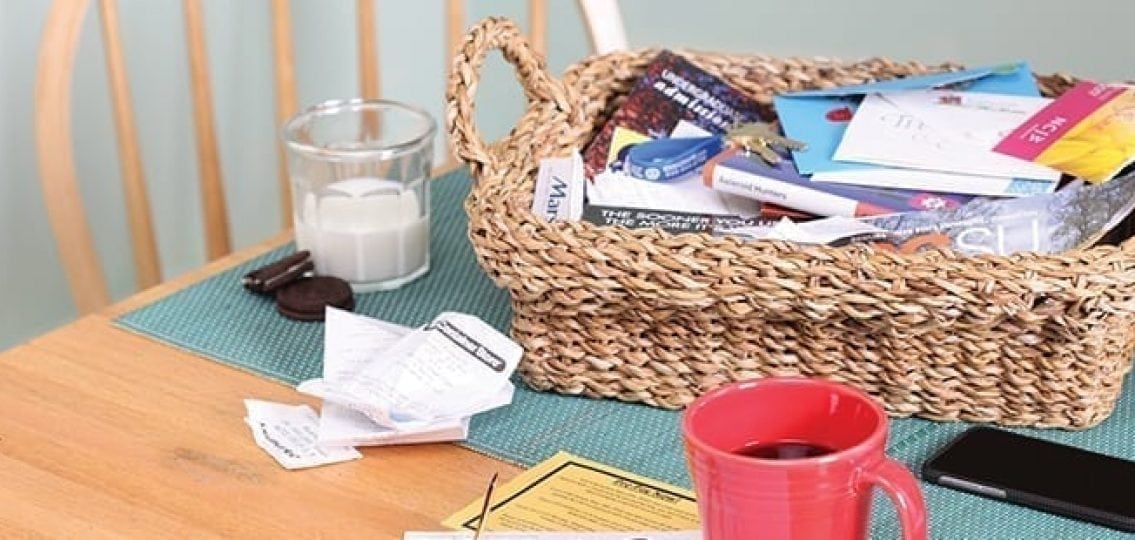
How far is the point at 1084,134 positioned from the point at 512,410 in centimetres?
41

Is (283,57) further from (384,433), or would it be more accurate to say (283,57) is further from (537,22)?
(384,433)

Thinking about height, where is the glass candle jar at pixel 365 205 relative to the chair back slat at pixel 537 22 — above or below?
below

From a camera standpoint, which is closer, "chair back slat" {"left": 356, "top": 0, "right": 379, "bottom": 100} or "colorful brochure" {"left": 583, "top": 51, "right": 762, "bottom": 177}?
"colorful brochure" {"left": 583, "top": 51, "right": 762, "bottom": 177}

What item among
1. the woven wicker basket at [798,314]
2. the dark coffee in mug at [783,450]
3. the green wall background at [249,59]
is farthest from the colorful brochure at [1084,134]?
the green wall background at [249,59]

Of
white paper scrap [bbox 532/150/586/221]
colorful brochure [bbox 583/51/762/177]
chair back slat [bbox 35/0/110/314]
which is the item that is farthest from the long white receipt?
chair back slat [bbox 35/0/110/314]

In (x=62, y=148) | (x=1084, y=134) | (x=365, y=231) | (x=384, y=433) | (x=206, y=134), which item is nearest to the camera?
(x=384, y=433)

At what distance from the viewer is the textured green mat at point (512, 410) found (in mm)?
916

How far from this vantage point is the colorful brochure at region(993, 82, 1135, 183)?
1072 millimetres

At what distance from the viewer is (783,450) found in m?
0.77

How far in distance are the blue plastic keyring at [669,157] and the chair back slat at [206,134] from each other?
1.65 ft

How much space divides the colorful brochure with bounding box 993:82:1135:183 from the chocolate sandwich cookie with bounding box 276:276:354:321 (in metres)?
0.45

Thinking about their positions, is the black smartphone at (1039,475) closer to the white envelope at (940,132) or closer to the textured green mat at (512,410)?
the textured green mat at (512,410)

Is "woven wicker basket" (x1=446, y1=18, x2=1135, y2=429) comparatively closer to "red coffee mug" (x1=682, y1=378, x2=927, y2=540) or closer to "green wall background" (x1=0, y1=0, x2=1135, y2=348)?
"red coffee mug" (x1=682, y1=378, x2=927, y2=540)

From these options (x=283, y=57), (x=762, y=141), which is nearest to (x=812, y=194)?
(x=762, y=141)
